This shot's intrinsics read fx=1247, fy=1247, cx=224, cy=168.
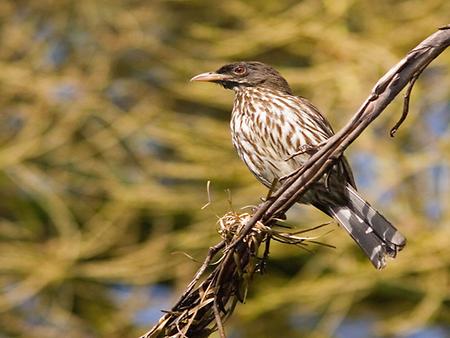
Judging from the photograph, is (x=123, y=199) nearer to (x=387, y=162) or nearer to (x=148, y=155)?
(x=148, y=155)

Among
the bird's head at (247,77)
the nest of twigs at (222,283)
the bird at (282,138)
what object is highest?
the bird's head at (247,77)

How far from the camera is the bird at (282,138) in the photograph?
449 cm

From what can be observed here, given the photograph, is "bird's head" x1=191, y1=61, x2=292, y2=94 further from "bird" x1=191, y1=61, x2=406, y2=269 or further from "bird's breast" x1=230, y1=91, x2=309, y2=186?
"bird's breast" x1=230, y1=91, x2=309, y2=186

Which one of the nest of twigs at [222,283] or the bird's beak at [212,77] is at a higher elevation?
the bird's beak at [212,77]

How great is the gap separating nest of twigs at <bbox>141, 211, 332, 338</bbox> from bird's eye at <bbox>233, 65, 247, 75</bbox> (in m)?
1.96

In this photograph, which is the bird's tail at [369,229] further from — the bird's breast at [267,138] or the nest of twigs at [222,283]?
the nest of twigs at [222,283]

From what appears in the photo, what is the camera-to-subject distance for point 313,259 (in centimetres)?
897

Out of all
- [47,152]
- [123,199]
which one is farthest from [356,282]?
[47,152]

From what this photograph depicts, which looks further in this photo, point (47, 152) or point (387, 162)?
point (47, 152)

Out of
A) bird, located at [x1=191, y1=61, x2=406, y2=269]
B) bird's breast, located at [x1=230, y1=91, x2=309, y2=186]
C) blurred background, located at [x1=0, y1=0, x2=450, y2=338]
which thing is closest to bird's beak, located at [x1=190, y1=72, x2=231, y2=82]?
bird, located at [x1=191, y1=61, x2=406, y2=269]

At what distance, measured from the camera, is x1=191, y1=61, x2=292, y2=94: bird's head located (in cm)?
530

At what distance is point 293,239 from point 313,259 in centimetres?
554

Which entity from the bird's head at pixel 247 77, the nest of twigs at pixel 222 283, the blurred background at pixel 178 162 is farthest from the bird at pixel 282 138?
the blurred background at pixel 178 162

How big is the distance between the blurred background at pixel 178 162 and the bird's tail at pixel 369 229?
3309mm
